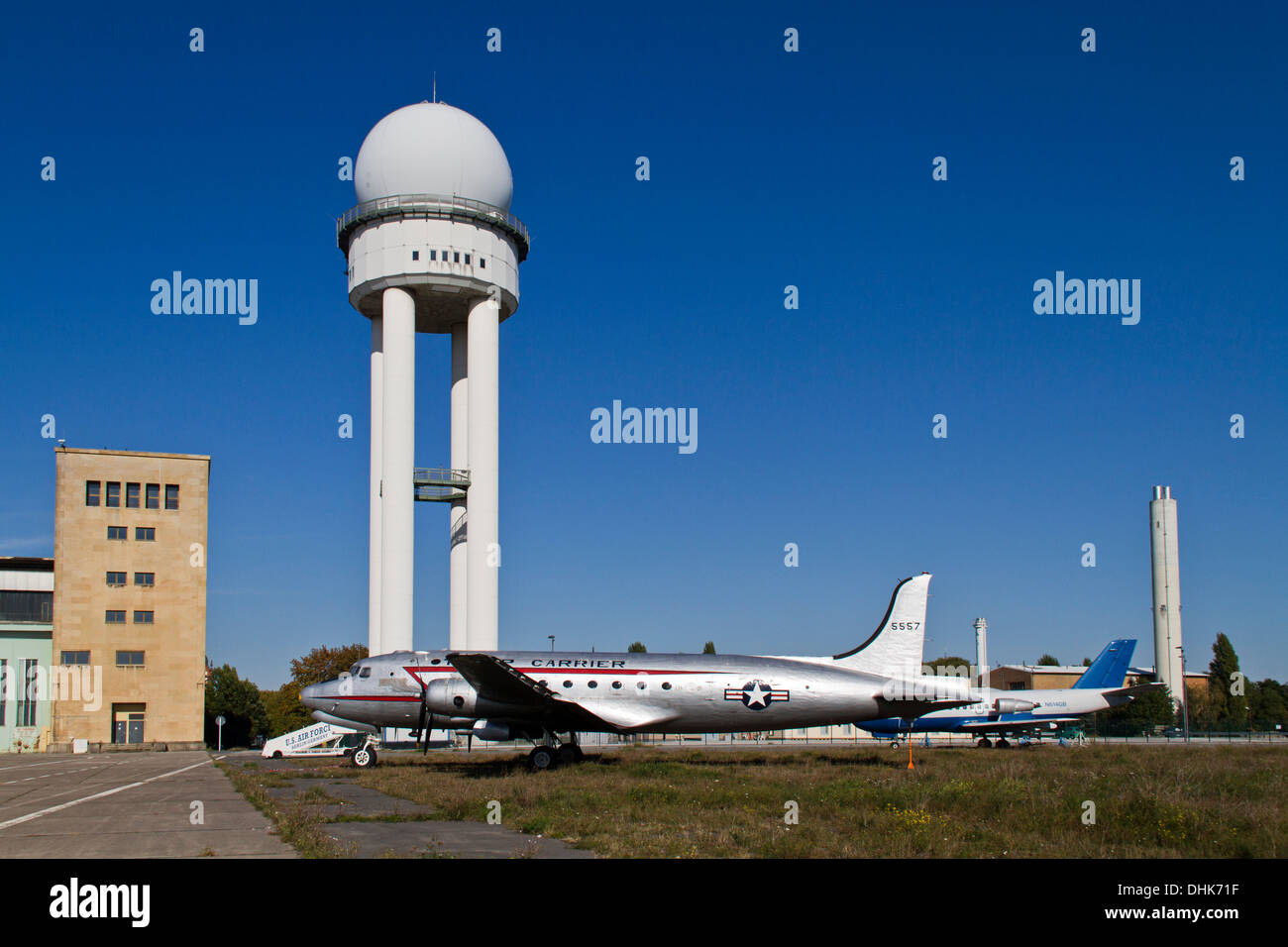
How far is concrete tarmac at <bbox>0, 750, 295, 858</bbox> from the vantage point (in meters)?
15.2

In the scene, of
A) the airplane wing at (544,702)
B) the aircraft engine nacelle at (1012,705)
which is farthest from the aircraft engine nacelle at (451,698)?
the aircraft engine nacelle at (1012,705)

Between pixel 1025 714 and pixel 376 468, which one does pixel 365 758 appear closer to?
pixel 376 468

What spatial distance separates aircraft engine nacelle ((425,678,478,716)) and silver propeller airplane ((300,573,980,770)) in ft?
0.11

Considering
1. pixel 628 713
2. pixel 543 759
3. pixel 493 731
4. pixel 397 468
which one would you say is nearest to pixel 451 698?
pixel 493 731

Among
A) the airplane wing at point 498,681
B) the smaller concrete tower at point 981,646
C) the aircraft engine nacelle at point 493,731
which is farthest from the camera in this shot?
the smaller concrete tower at point 981,646

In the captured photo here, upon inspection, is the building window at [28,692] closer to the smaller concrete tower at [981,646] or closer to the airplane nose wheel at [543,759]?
the airplane nose wheel at [543,759]

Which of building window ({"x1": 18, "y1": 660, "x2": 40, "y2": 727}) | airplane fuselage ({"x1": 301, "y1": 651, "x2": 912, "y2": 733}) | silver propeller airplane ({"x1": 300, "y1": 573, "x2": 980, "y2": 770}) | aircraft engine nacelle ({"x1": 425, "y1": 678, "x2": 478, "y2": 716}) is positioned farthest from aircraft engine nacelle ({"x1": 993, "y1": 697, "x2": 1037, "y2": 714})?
building window ({"x1": 18, "y1": 660, "x2": 40, "y2": 727})

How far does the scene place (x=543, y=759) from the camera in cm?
3262

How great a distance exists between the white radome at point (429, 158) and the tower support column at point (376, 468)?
349 inches

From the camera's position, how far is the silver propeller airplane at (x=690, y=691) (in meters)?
32.7

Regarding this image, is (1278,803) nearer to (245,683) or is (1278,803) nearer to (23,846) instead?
(23,846)

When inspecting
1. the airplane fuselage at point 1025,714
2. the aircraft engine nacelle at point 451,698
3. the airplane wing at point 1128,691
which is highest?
the aircraft engine nacelle at point 451,698
